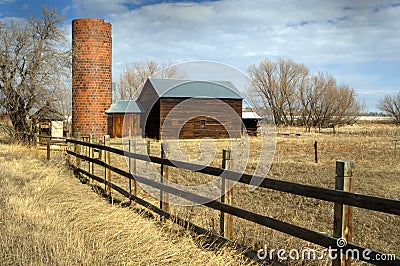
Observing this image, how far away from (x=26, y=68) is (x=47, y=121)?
12.6ft

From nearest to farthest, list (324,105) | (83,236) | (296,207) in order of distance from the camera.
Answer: (83,236)
(296,207)
(324,105)

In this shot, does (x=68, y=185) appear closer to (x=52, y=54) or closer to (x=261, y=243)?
(x=261, y=243)

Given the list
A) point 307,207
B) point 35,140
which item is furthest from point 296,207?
point 35,140

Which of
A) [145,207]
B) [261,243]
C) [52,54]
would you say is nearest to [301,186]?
[261,243]

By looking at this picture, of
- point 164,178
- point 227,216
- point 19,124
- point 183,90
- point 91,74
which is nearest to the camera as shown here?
point 227,216

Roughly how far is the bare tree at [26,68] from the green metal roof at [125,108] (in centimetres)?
987

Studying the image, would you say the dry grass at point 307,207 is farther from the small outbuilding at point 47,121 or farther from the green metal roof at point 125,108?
the green metal roof at point 125,108

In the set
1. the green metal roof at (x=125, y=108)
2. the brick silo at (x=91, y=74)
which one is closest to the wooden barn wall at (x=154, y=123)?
the green metal roof at (x=125, y=108)

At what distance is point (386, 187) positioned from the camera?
11211 mm

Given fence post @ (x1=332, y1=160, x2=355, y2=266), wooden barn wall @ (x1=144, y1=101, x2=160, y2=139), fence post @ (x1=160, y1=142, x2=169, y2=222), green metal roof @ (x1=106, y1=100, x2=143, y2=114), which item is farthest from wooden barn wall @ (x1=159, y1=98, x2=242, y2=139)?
fence post @ (x1=332, y1=160, x2=355, y2=266)

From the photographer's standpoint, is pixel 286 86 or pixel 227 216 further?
pixel 286 86

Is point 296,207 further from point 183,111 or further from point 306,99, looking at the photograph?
point 306,99

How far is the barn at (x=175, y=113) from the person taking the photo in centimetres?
3069

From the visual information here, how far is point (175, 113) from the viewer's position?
3225 centimetres
